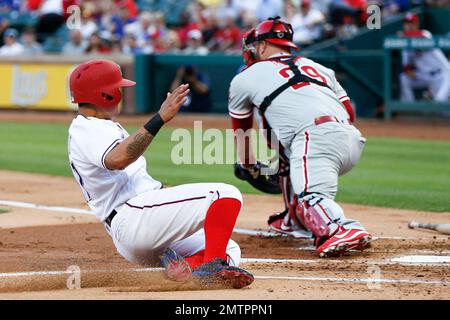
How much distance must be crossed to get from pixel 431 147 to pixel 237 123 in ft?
23.9

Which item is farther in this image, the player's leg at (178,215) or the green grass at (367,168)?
the green grass at (367,168)

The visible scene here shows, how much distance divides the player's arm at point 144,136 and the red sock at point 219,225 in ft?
1.69

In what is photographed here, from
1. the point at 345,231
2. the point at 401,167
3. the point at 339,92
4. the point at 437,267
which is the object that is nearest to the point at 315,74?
the point at 339,92

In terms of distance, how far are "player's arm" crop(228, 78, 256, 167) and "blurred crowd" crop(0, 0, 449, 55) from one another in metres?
11.2

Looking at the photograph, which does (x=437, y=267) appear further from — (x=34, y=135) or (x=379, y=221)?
(x=34, y=135)

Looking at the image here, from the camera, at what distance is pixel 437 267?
19.1 ft

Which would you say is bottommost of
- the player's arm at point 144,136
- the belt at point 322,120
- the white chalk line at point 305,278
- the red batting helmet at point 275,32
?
the white chalk line at point 305,278

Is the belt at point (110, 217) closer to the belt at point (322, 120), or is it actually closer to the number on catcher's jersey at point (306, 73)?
the belt at point (322, 120)

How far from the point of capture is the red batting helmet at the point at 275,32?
7105 mm

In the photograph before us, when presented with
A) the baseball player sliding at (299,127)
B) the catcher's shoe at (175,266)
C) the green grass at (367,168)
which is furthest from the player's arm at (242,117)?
the green grass at (367,168)

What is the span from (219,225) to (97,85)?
1005 mm

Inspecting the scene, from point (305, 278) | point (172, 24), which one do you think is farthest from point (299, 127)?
point (172, 24)

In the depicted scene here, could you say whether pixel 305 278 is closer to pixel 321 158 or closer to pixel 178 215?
pixel 178 215

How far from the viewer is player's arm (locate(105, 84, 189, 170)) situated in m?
4.94
